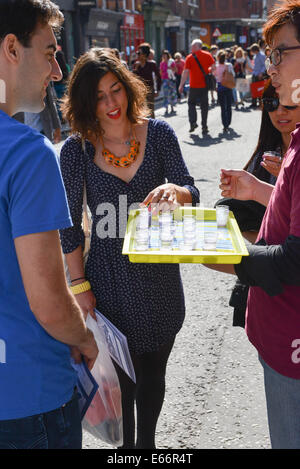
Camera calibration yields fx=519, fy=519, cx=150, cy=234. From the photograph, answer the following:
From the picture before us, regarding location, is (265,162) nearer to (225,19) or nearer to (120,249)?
(120,249)

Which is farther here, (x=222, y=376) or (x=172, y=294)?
(x=222, y=376)

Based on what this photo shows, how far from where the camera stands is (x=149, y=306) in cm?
213

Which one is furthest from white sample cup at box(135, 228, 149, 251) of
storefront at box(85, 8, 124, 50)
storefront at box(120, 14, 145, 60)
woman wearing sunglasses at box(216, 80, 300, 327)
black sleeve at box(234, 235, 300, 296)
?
storefront at box(120, 14, 145, 60)

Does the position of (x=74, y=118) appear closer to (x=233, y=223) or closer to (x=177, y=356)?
(x=233, y=223)

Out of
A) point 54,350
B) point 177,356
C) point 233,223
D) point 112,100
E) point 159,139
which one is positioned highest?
point 112,100

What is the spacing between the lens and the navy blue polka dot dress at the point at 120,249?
2.12 m

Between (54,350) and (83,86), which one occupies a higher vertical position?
(83,86)

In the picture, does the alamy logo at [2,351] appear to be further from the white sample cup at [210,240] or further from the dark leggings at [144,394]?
the dark leggings at [144,394]

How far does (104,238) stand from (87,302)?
0.27m

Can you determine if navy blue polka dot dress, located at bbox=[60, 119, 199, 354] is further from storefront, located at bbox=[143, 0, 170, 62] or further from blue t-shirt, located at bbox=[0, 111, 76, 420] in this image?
storefront, located at bbox=[143, 0, 170, 62]

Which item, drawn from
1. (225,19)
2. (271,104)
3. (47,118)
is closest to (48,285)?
(271,104)

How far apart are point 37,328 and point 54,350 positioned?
0.30ft
